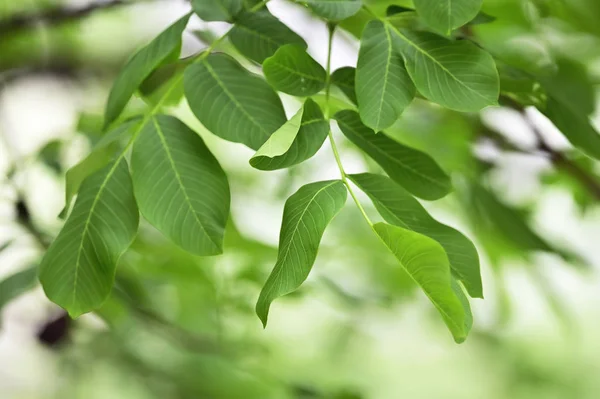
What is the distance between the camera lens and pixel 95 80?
1.01m

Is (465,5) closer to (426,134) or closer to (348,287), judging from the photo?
(426,134)

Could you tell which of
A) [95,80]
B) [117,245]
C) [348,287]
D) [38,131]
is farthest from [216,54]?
[38,131]

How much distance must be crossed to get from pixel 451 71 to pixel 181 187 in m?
0.12

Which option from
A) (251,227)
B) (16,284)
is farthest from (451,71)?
(251,227)

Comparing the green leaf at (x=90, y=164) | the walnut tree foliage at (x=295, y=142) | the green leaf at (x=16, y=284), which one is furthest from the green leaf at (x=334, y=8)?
the green leaf at (x=16, y=284)

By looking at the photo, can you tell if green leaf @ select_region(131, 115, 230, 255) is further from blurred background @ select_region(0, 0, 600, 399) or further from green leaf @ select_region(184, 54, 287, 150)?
blurred background @ select_region(0, 0, 600, 399)

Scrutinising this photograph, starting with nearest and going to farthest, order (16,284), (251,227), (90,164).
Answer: (90,164) → (16,284) → (251,227)

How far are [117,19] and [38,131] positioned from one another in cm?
26

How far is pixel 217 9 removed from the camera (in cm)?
31

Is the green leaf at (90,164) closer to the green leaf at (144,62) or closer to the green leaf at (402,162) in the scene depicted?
the green leaf at (144,62)

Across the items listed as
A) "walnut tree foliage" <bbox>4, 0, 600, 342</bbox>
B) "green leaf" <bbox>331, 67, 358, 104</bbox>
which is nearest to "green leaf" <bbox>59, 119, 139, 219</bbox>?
"walnut tree foliage" <bbox>4, 0, 600, 342</bbox>

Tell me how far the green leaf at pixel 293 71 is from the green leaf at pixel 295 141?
0.01 metres

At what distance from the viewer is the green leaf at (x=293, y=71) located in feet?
0.89

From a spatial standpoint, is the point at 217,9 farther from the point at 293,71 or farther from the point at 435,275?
the point at 435,275
